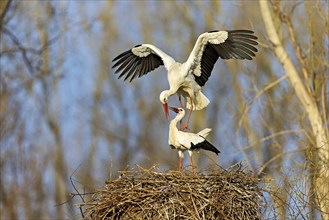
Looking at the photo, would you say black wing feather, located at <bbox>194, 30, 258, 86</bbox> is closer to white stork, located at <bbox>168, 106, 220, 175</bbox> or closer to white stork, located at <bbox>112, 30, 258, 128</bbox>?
white stork, located at <bbox>112, 30, 258, 128</bbox>

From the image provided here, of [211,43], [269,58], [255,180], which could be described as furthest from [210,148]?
[269,58]

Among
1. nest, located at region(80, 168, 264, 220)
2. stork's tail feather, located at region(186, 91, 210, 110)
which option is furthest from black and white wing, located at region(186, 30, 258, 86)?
nest, located at region(80, 168, 264, 220)

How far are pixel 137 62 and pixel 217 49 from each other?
1.08 metres

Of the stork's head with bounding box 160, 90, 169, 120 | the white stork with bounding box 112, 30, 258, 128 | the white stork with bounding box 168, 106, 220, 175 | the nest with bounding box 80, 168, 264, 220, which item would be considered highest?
the white stork with bounding box 112, 30, 258, 128

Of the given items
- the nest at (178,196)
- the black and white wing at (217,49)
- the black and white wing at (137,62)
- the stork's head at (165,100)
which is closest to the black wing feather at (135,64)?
the black and white wing at (137,62)

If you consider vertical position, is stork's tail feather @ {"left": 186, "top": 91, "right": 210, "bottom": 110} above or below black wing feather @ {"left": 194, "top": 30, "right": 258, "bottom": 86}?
below

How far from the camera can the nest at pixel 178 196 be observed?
7961 millimetres

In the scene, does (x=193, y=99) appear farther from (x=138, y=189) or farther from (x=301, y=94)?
(x=301, y=94)

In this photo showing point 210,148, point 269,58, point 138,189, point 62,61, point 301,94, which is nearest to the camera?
point 138,189

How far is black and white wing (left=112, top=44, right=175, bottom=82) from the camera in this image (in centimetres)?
1024

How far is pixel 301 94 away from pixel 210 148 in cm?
611

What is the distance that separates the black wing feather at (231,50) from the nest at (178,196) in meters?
1.92

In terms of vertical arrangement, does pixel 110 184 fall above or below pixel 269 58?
below

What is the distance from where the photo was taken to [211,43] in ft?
32.2
